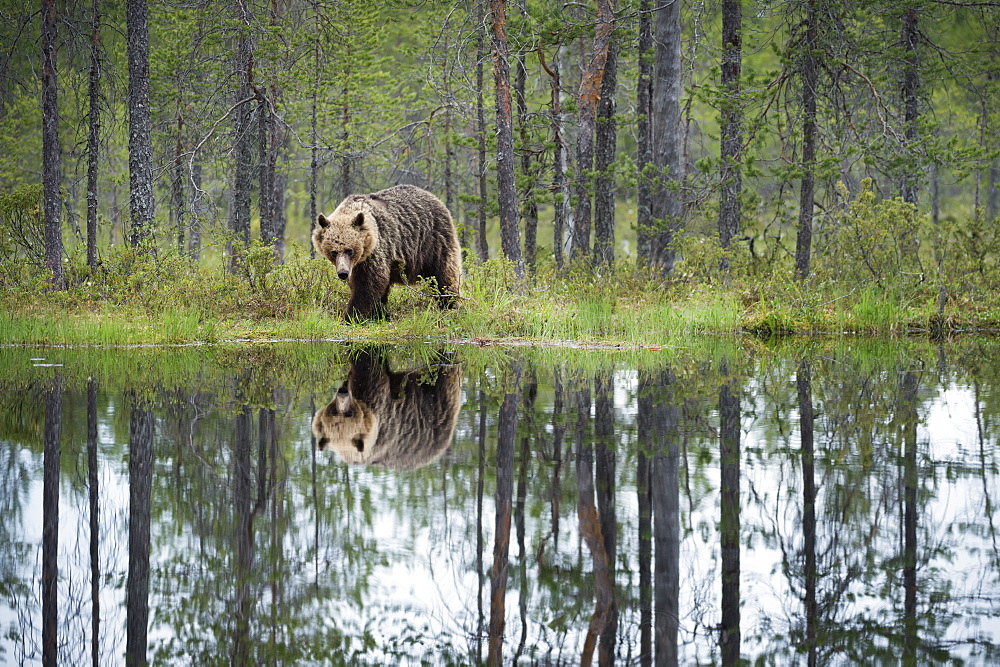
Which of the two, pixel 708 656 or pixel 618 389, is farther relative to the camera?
pixel 618 389

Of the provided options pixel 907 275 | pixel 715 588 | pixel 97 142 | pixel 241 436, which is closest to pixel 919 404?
pixel 715 588

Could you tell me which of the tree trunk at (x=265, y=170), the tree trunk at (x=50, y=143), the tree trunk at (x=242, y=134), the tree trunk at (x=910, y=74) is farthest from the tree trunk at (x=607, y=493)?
the tree trunk at (x=265, y=170)

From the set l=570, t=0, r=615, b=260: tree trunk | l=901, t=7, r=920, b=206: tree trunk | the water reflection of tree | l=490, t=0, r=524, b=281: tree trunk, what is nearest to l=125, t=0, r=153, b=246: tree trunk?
l=490, t=0, r=524, b=281: tree trunk

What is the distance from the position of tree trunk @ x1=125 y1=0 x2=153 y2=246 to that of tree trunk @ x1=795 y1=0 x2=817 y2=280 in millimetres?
10170

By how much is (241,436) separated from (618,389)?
10.5ft

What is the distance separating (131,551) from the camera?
363 cm

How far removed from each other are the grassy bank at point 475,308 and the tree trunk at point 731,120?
1.87 meters

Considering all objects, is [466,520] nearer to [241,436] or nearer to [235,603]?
[235,603]

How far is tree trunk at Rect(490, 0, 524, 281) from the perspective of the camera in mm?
13383

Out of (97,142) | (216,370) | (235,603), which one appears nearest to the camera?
(235,603)

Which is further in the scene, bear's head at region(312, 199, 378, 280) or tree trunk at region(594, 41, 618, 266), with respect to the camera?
tree trunk at region(594, 41, 618, 266)

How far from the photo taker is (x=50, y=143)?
1559cm

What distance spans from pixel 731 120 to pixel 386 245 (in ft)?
22.7

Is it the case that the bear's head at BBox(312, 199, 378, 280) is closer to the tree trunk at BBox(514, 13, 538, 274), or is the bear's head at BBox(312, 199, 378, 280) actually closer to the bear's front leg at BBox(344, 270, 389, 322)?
the bear's front leg at BBox(344, 270, 389, 322)
